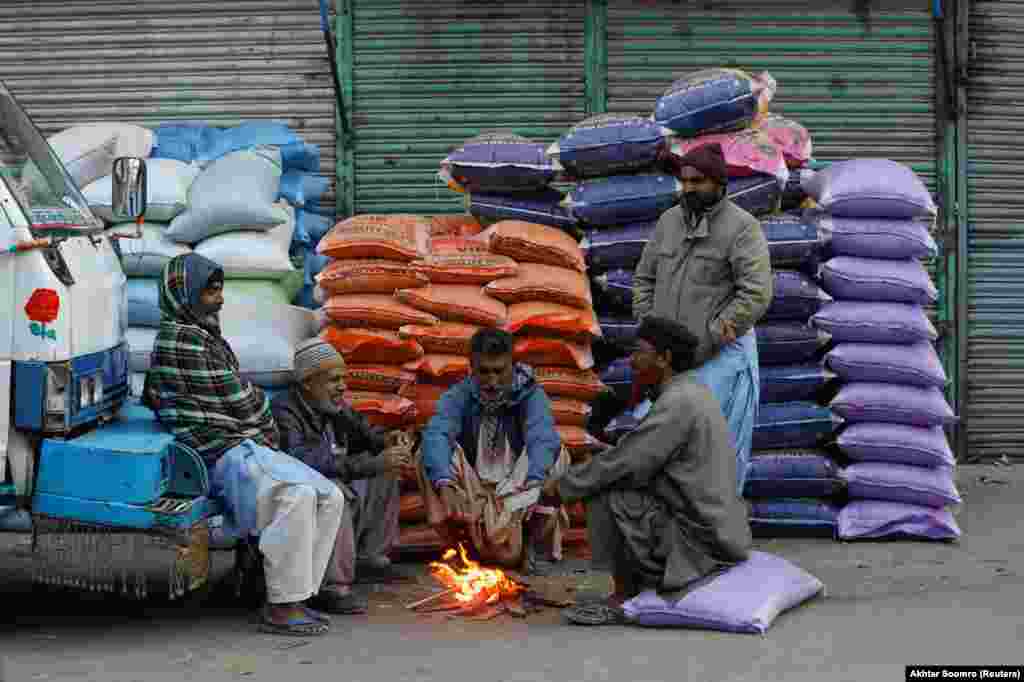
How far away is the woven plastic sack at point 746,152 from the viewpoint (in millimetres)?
8375

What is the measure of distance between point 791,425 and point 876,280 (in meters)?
0.88

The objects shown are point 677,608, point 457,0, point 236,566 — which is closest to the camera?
point 677,608

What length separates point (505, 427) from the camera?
7.63m

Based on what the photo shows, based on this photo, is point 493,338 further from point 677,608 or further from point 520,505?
point 677,608

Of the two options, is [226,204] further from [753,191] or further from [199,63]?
[753,191]

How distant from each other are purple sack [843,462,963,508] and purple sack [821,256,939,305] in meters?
0.89

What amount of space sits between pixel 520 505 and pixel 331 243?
181 cm

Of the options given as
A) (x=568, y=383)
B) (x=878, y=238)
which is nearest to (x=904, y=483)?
(x=878, y=238)

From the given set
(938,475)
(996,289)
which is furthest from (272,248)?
(996,289)

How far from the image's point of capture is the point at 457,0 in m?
10.4

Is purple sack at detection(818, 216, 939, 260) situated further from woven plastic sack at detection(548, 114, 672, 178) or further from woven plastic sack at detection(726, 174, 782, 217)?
woven plastic sack at detection(548, 114, 672, 178)

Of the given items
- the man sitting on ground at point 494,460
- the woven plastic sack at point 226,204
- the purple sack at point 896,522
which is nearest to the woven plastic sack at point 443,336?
the man sitting on ground at point 494,460

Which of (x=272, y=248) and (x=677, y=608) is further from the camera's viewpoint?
(x=272, y=248)

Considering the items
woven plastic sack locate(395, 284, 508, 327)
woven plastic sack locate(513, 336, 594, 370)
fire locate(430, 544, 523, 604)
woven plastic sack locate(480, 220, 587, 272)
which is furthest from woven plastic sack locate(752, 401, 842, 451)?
fire locate(430, 544, 523, 604)
